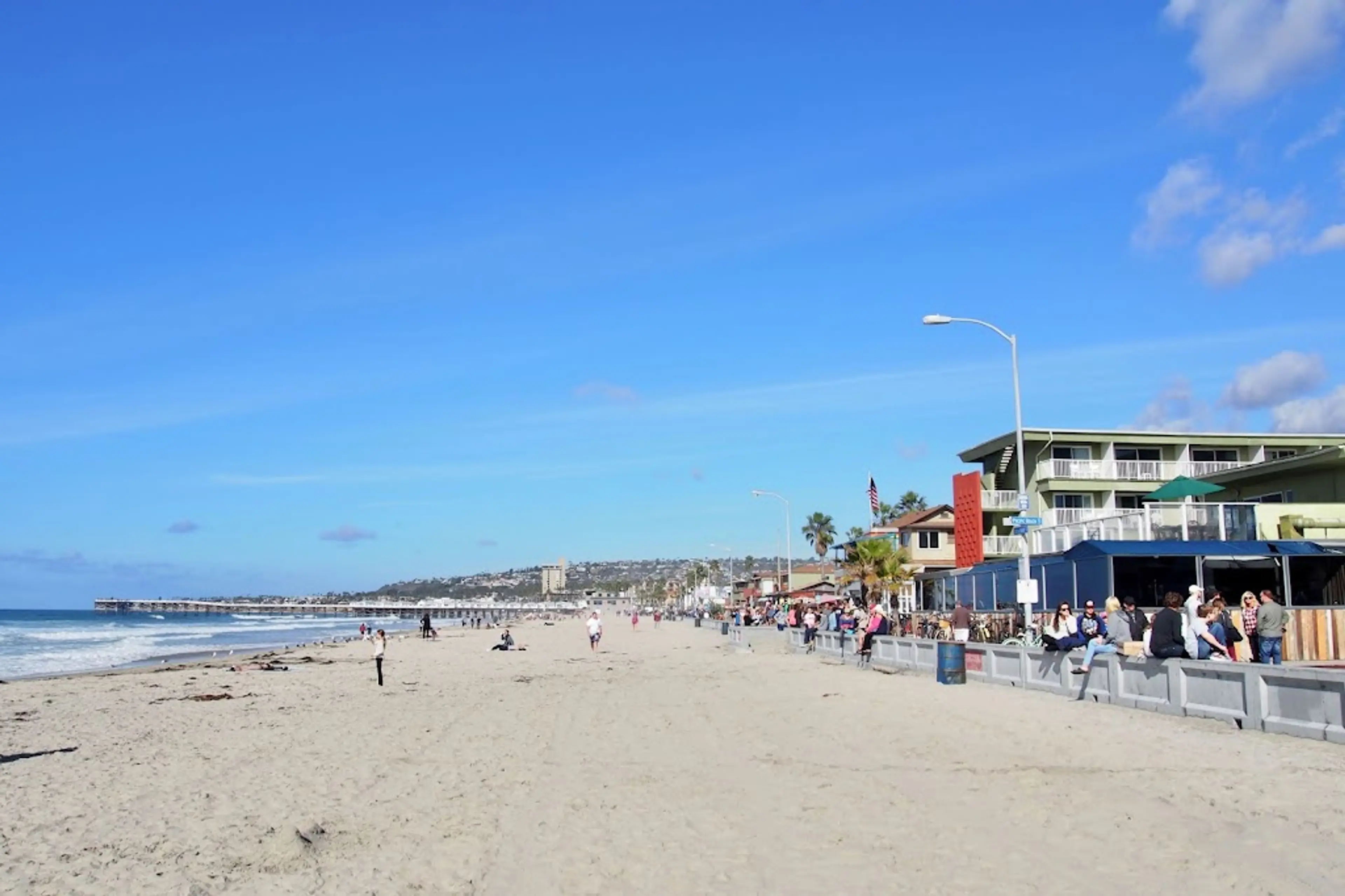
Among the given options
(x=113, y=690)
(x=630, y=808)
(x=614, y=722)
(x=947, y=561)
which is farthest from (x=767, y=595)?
(x=630, y=808)

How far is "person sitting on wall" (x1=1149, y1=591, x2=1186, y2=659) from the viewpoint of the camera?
14969 millimetres

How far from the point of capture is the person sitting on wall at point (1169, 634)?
49.1 feet

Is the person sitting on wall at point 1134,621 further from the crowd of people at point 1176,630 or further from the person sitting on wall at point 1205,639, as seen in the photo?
the person sitting on wall at point 1205,639

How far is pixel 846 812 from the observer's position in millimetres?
9570

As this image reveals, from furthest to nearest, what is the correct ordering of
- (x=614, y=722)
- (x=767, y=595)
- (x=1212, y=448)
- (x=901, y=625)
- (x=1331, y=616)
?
(x=767, y=595) → (x=1212, y=448) → (x=901, y=625) → (x=1331, y=616) → (x=614, y=722)

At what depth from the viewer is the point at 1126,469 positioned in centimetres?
4784

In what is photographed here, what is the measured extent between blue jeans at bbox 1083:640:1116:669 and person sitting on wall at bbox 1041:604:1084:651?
3.01 feet

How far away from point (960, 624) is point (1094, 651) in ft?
26.9

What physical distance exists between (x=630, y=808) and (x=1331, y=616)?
1951cm

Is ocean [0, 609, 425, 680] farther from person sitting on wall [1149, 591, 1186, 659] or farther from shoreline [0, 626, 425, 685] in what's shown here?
person sitting on wall [1149, 591, 1186, 659]

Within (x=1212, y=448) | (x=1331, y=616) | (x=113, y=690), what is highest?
(x=1212, y=448)

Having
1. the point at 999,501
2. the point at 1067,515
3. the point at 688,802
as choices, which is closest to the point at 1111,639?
the point at 688,802

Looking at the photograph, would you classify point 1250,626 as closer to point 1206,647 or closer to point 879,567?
point 1206,647

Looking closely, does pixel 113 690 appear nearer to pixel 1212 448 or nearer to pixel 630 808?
pixel 630 808
